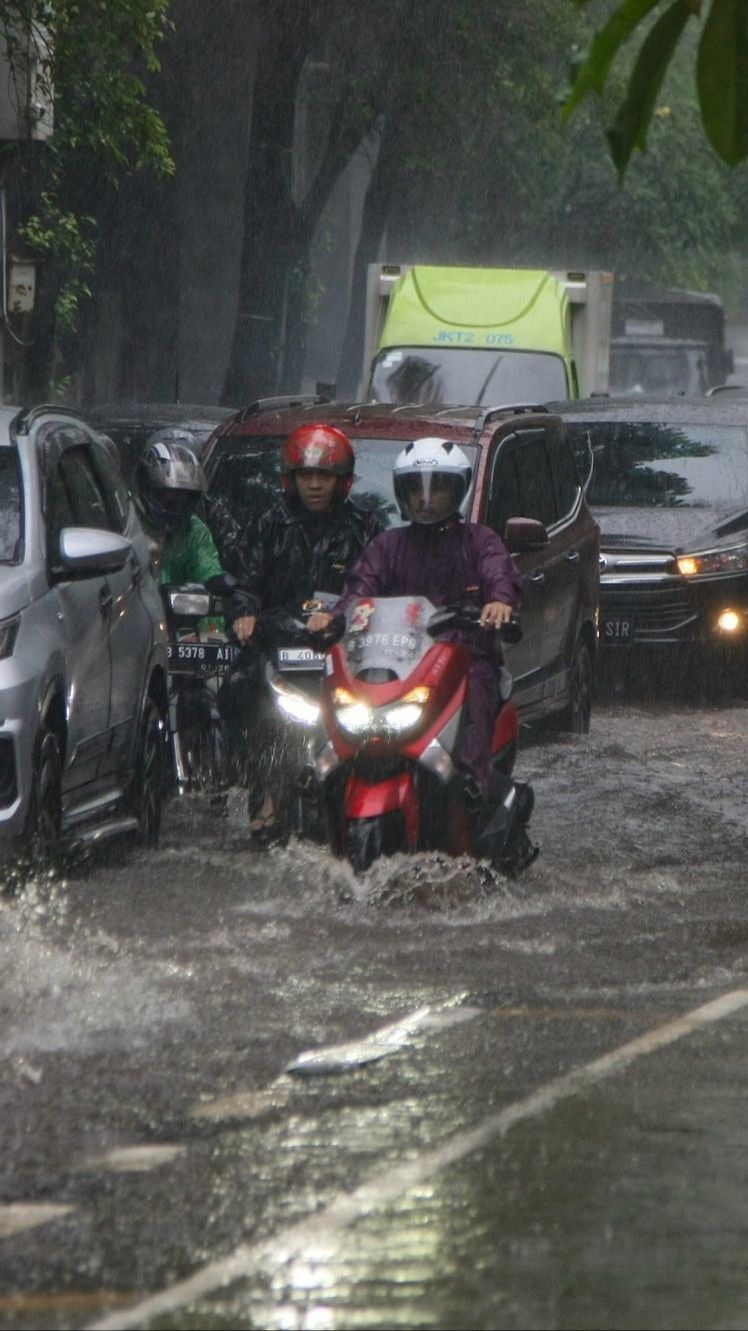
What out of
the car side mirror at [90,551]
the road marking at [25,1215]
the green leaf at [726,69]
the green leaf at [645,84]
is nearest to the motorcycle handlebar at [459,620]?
the car side mirror at [90,551]

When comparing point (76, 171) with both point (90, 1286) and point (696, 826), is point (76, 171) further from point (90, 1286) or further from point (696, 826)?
point (90, 1286)

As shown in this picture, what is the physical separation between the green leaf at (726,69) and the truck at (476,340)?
19704mm

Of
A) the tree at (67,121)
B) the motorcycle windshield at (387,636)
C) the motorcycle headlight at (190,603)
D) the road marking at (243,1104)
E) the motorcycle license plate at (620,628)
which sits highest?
the tree at (67,121)

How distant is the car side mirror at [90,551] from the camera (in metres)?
8.76

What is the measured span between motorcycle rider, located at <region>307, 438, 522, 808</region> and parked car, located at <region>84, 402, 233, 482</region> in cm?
777

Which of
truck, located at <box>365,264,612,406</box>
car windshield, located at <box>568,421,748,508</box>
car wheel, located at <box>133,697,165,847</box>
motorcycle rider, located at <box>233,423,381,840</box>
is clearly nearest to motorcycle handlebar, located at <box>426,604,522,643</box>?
motorcycle rider, located at <box>233,423,381,840</box>

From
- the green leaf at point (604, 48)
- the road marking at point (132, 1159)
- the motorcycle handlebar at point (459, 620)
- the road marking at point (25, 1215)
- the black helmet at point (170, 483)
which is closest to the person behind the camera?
the green leaf at point (604, 48)

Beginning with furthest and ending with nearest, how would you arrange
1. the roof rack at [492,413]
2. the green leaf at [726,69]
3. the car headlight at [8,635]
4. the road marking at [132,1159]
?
the roof rack at [492,413] → the car headlight at [8,635] → the road marking at [132,1159] → the green leaf at [726,69]

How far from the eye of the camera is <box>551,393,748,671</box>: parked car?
17.1 meters

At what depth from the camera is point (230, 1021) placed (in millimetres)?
6879

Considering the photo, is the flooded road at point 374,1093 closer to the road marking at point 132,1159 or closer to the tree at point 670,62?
the road marking at point 132,1159

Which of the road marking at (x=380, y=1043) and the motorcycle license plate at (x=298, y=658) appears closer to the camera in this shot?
the road marking at (x=380, y=1043)

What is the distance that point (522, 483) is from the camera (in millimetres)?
13172

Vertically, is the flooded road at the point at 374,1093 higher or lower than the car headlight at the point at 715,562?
lower
